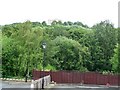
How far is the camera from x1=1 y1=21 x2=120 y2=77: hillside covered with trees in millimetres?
44281

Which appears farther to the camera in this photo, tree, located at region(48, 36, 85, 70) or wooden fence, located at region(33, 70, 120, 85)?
tree, located at region(48, 36, 85, 70)

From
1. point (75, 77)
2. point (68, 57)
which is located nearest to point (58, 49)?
point (68, 57)

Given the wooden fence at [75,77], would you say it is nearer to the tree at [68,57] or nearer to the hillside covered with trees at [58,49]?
the hillside covered with trees at [58,49]

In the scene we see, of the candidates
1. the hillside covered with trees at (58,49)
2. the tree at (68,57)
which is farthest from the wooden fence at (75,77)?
the tree at (68,57)

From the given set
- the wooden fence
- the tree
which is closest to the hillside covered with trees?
the tree

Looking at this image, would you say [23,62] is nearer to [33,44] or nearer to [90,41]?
[33,44]

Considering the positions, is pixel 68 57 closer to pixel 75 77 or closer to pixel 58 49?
pixel 58 49

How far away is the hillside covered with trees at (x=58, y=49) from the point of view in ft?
145

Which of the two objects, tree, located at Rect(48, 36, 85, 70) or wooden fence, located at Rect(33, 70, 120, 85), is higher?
tree, located at Rect(48, 36, 85, 70)

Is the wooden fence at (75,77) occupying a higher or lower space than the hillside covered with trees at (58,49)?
lower

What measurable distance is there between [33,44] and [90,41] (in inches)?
562

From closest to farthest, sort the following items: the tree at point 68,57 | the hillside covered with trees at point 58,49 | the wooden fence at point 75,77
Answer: the wooden fence at point 75,77 → the hillside covered with trees at point 58,49 → the tree at point 68,57

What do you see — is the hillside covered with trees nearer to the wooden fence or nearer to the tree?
the tree

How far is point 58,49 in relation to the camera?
51.6m
